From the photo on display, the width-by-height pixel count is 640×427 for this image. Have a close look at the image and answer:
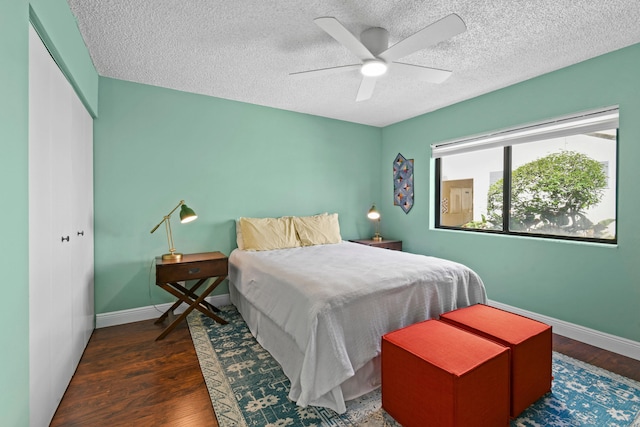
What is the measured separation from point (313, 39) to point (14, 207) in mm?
1945

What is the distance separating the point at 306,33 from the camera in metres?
2.03

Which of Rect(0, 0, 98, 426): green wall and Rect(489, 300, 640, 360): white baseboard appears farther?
Rect(489, 300, 640, 360): white baseboard

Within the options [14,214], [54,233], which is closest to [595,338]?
[14,214]

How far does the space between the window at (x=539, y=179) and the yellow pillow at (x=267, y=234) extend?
2.08m

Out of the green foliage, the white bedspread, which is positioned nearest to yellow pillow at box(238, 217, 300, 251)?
the white bedspread

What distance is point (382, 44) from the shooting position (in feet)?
6.63

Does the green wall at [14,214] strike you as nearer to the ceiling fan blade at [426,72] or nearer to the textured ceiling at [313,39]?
the textured ceiling at [313,39]

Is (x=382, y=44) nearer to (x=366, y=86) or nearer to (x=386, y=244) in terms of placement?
(x=366, y=86)

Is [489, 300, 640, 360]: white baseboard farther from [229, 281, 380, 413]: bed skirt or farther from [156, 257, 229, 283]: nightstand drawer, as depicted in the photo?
[156, 257, 229, 283]: nightstand drawer

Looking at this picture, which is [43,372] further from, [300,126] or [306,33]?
[300,126]

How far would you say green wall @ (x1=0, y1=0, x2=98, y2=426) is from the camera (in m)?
1.03

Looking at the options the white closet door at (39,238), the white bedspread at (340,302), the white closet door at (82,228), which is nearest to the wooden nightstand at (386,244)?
the white bedspread at (340,302)

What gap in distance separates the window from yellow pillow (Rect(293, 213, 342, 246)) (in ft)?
4.94

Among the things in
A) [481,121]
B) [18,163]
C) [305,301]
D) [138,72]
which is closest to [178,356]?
[305,301]
